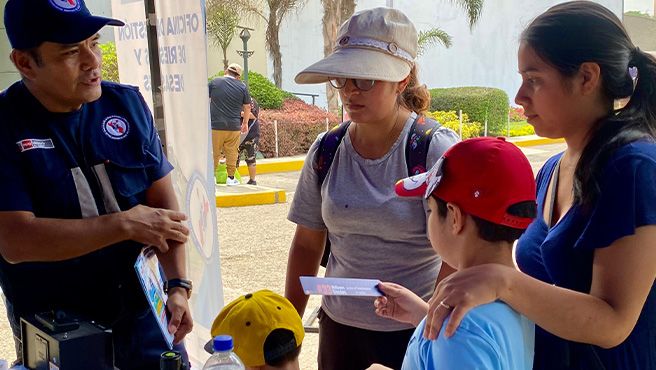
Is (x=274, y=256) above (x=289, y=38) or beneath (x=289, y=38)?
beneath

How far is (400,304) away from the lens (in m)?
1.69

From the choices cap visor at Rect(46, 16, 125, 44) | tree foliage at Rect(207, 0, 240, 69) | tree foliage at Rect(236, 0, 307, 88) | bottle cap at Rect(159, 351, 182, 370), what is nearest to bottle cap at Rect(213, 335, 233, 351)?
bottle cap at Rect(159, 351, 182, 370)

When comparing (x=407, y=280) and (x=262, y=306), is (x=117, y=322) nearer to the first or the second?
(x=262, y=306)

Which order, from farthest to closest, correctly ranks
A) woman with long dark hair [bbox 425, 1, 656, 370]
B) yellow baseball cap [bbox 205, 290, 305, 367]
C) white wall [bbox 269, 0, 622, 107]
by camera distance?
white wall [bbox 269, 0, 622, 107], yellow baseball cap [bbox 205, 290, 305, 367], woman with long dark hair [bbox 425, 1, 656, 370]

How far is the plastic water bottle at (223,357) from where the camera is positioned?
1.40 m

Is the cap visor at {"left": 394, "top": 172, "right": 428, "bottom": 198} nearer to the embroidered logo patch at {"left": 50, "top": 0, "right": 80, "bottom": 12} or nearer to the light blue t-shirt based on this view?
the light blue t-shirt

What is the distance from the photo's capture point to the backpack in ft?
6.73

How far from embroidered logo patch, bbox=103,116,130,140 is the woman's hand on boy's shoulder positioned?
932 mm

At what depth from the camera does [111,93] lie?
2.14 metres

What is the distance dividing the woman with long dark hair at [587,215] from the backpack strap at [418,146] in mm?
458

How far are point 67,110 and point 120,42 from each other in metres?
1.73

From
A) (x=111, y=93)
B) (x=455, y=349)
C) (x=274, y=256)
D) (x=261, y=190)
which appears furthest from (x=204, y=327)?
(x=261, y=190)

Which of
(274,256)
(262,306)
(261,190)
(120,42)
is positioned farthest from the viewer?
(261,190)

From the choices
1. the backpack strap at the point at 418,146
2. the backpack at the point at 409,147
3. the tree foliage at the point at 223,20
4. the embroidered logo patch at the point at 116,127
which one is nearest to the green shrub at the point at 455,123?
the tree foliage at the point at 223,20
